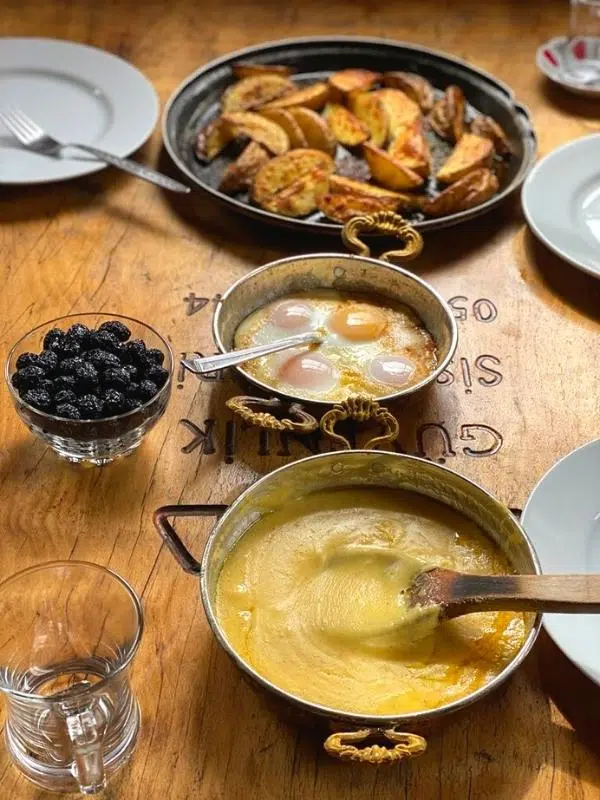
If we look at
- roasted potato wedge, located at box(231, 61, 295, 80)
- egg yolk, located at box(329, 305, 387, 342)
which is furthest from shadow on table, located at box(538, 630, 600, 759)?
roasted potato wedge, located at box(231, 61, 295, 80)

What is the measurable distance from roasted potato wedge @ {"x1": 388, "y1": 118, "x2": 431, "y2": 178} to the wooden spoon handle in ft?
3.49

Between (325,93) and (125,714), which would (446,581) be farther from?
(325,93)

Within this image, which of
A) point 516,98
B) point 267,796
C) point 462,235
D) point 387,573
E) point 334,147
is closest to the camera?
point 267,796

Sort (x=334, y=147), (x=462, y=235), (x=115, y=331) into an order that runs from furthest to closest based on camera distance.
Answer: (x=334, y=147) → (x=462, y=235) → (x=115, y=331)

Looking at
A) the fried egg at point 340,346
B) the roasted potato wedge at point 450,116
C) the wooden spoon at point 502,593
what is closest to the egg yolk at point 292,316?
the fried egg at point 340,346

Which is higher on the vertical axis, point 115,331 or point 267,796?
point 115,331

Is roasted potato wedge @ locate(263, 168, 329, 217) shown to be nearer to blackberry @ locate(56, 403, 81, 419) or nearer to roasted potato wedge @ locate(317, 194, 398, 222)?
roasted potato wedge @ locate(317, 194, 398, 222)

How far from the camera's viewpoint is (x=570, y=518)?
1.34 m

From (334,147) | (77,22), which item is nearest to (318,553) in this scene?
(334,147)

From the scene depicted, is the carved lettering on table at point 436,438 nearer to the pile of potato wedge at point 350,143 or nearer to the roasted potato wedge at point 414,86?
the pile of potato wedge at point 350,143

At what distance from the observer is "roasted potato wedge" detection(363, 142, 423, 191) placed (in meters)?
1.95

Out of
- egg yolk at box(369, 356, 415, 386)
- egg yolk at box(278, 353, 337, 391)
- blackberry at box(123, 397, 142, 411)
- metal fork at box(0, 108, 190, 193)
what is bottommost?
egg yolk at box(369, 356, 415, 386)

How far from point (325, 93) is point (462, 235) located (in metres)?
0.51

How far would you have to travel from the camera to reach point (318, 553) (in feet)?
4.05
